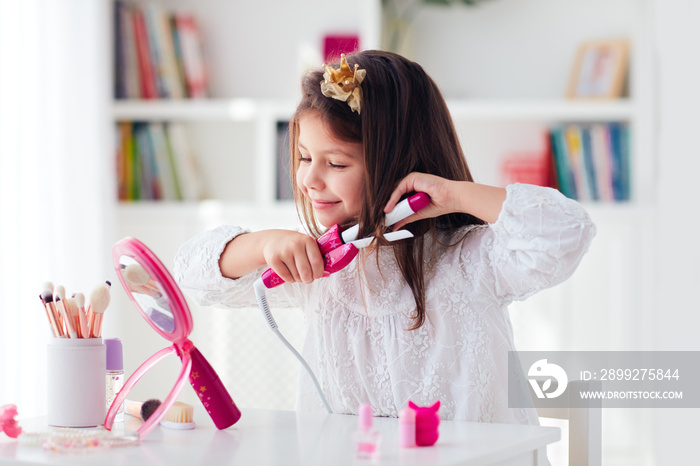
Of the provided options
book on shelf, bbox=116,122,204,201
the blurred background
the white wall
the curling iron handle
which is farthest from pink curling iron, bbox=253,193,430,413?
book on shelf, bbox=116,122,204,201

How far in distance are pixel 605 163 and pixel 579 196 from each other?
122 mm

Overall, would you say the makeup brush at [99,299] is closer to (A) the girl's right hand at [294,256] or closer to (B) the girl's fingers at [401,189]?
(A) the girl's right hand at [294,256]

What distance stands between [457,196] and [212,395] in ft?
1.29

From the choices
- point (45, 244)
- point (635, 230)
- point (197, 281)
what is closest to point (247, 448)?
point (197, 281)

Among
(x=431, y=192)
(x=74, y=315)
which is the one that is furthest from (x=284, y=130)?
(x=74, y=315)

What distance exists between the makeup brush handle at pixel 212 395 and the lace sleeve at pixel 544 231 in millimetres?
400

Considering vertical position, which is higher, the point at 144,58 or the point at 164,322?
the point at 144,58

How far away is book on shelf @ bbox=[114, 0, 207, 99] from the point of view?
7.62 feet

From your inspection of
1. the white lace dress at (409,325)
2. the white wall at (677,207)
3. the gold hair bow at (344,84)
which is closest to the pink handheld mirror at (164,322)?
the white lace dress at (409,325)

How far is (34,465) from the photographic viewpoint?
0.71 meters

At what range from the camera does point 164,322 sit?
87 cm

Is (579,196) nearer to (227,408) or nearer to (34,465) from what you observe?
(227,408)

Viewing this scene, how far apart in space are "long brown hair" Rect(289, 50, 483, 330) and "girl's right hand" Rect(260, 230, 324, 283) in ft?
0.31

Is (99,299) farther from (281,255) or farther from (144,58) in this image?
(144,58)
